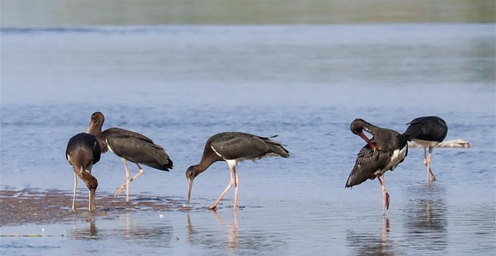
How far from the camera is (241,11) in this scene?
58438 millimetres

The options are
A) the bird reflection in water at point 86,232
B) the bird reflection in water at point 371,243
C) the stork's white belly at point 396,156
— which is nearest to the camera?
the bird reflection in water at point 371,243

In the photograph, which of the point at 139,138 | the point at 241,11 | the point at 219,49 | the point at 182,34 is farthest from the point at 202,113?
the point at 241,11

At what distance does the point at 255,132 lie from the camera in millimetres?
19859

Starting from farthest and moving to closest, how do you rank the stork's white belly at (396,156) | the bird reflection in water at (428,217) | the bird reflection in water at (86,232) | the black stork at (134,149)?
the black stork at (134,149)
the stork's white belly at (396,156)
the bird reflection in water at (86,232)
the bird reflection in water at (428,217)

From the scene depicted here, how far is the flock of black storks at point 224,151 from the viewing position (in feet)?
41.2

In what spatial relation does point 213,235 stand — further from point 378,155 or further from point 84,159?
point 378,155

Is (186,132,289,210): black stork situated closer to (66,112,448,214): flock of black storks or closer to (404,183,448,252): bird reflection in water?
(66,112,448,214): flock of black storks

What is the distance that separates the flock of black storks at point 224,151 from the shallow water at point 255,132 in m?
0.33

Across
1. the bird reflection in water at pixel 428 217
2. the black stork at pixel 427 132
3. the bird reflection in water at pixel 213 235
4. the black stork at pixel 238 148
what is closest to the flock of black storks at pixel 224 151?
the black stork at pixel 238 148

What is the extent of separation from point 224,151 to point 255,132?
22.0 ft

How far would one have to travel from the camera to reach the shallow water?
10.9m

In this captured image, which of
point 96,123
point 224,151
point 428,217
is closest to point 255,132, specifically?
point 96,123

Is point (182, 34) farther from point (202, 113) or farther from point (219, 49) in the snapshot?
point (202, 113)

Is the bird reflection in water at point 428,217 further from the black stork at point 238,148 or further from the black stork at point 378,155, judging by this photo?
the black stork at point 238,148
